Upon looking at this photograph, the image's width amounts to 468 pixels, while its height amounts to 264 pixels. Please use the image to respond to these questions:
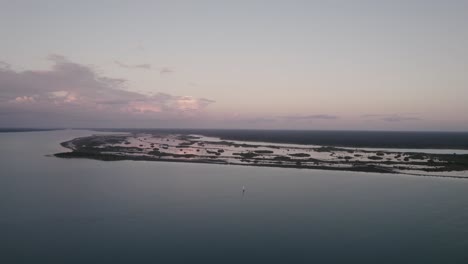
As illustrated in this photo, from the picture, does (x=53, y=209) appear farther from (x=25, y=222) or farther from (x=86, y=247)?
(x=86, y=247)

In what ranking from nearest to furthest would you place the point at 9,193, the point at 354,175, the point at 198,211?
the point at 198,211 < the point at 9,193 < the point at 354,175

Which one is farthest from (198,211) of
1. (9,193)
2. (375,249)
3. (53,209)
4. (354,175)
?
(354,175)

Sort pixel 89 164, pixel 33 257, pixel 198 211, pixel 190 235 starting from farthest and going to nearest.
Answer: pixel 89 164, pixel 198 211, pixel 190 235, pixel 33 257

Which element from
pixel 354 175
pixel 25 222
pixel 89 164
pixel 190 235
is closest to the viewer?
pixel 190 235

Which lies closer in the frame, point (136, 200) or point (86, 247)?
point (86, 247)

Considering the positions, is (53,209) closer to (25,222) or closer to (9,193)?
(25,222)

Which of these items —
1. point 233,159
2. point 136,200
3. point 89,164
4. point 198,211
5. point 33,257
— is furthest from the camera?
point 233,159

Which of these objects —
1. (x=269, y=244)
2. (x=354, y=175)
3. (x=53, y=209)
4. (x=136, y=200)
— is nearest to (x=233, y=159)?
(x=354, y=175)
